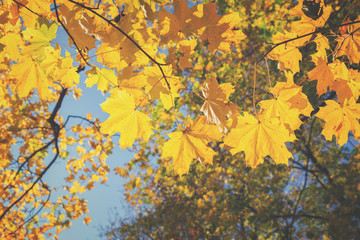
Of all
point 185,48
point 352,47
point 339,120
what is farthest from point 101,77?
point 352,47

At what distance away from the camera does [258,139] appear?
1.28m

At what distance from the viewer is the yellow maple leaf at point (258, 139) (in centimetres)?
124

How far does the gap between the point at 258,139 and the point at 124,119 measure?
0.84 m

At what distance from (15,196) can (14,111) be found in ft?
7.77

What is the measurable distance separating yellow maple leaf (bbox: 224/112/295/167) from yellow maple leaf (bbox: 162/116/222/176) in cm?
11

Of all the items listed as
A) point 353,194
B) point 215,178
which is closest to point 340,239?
point 353,194

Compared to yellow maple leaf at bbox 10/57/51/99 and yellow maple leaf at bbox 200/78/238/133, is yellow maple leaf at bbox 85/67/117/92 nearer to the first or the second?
yellow maple leaf at bbox 10/57/51/99

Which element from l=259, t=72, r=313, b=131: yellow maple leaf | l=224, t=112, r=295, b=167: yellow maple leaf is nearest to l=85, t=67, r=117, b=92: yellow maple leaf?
l=224, t=112, r=295, b=167: yellow maple leaf

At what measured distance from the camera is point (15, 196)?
5.63 m

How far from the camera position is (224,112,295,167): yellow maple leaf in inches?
48.8

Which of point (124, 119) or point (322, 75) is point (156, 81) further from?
point (322, 75)

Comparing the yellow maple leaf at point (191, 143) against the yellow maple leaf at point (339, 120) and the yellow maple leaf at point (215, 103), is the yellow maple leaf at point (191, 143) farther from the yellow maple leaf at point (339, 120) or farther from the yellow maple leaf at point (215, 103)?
the yellow maple leaf at point (339, 120)

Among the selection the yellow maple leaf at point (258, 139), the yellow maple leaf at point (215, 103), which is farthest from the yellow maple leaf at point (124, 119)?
the yellow maple leaf at point (258, 139)

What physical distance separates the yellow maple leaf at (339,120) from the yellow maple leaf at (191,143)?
2.74 feet
